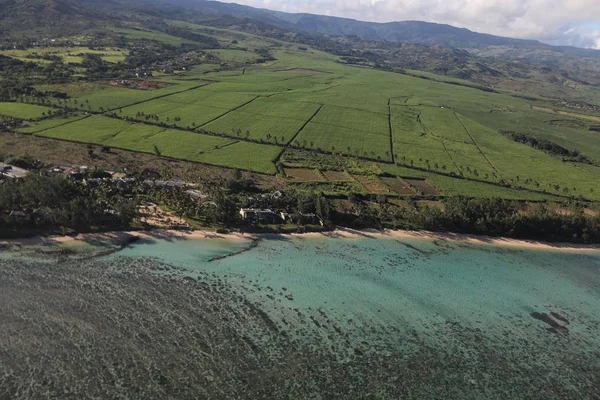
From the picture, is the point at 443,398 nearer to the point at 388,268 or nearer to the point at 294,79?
the point at 388,268

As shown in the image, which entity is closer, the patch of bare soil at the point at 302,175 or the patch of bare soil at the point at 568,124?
the patch of bare soil at the point at 302,175

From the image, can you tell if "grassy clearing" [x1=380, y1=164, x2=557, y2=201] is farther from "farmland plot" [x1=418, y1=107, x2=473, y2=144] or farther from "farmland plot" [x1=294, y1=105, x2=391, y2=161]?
"farmland plot" [x1=418, y1=107, x2=473, y2=144]

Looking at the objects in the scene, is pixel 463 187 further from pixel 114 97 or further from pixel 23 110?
pixel 23 110

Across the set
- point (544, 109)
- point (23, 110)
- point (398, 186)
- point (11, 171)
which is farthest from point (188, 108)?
point (544, 109)

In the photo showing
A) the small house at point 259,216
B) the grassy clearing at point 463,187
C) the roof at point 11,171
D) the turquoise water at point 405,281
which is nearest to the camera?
the turquoise water at point 405,281

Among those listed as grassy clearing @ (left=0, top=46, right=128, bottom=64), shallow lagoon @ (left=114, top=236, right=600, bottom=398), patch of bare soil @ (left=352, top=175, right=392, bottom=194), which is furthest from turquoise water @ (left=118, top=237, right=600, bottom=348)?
grassy clearing @ (left=0, top=46, right=128, bottom=64)

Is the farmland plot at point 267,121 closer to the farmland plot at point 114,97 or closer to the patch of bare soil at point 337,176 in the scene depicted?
the patch of bare soil at point 337,176

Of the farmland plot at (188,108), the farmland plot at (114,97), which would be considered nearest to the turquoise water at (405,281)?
the farmland plot at (188,108)

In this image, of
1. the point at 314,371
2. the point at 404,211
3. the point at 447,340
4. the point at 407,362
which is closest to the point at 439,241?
the point at 404,211
